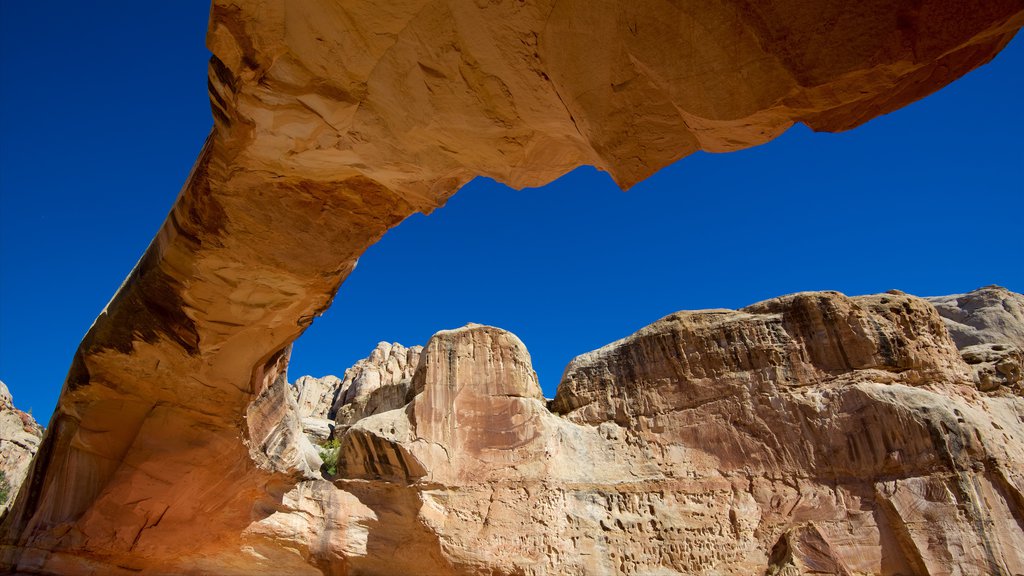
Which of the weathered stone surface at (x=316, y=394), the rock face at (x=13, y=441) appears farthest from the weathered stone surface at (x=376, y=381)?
the rock face at (x=13, y=441)

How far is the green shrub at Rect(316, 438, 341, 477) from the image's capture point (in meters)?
15.9

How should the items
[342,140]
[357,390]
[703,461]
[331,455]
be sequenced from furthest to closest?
[357,390] < [331,455] < [703,461] < [342,140]

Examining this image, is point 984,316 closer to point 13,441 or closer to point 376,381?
point 376,381

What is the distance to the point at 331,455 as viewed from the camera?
17.1m

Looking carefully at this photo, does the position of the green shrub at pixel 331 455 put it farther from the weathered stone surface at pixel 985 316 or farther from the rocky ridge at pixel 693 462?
the weathered stone surface at pixel 985 316

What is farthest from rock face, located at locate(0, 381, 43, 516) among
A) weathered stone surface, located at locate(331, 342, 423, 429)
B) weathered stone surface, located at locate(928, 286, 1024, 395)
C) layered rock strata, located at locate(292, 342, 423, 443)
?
weathered stone surface, located at locate(928, 286, 1024, 395)

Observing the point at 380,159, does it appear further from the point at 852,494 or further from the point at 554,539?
→ the point at 852,494

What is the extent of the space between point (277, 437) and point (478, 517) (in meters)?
7.01

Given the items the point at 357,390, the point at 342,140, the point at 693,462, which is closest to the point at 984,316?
the point at 693,462

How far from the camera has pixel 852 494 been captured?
50.7 ft

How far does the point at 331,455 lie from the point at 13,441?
1297cm

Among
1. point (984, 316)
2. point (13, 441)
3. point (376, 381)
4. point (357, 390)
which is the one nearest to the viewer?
point (13, 441)

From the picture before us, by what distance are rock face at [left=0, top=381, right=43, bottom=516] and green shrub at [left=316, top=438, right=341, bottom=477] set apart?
10028mm

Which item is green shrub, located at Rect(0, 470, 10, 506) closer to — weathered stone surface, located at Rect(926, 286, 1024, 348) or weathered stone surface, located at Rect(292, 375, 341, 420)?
weathered stone surface, located at Rect(292, 375, 341, 420)
